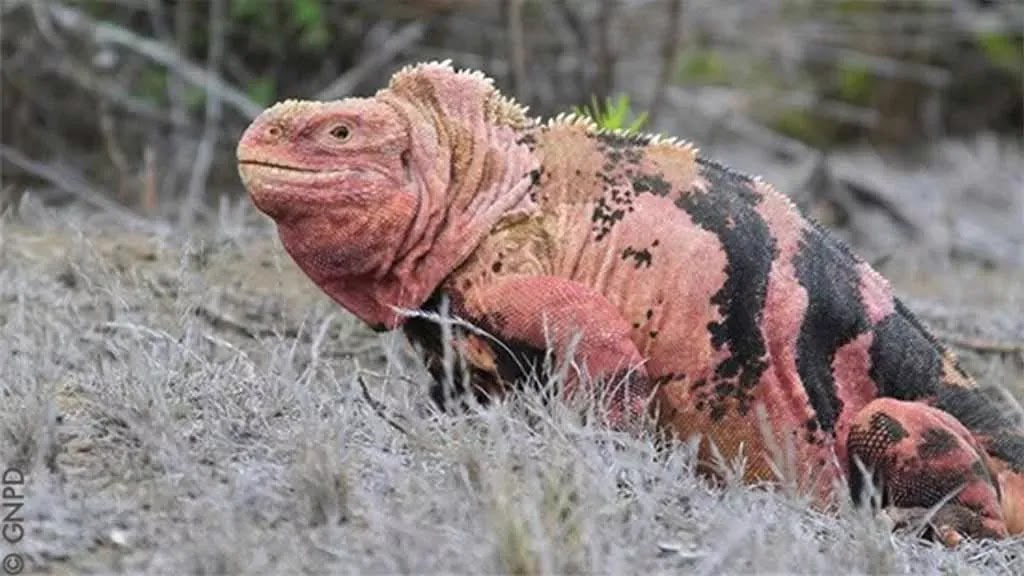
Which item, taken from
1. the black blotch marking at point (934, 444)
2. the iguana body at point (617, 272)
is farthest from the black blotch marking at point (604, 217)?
the black blotch marking at point (934, 444)

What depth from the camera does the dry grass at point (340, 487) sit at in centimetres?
352

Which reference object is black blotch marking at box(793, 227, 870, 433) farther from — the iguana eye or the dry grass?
the iguana eye

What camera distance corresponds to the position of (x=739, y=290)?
468 cm

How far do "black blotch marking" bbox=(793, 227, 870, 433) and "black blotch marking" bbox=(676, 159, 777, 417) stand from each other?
0.12m

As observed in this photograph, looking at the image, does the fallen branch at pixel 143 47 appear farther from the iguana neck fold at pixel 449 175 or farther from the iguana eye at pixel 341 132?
the iguana eye at pixel 341 132

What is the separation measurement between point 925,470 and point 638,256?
963 millimetres

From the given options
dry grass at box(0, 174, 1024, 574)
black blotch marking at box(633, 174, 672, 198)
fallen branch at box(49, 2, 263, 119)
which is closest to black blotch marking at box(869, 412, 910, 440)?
dry grass at box(0, 174, 1024, 574)

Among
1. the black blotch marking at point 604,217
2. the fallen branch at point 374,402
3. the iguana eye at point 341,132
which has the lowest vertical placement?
the fallen branch at point 374,402

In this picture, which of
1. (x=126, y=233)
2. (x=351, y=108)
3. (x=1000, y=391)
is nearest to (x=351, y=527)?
(x=351, y=108)

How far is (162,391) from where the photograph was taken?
427cm

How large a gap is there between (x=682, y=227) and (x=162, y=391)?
55.7 inches

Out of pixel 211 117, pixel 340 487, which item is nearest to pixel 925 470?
pixel 340 487

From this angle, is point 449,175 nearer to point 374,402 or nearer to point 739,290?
point 374,402

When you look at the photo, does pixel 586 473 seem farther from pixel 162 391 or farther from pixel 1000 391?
pixel 1000 391
